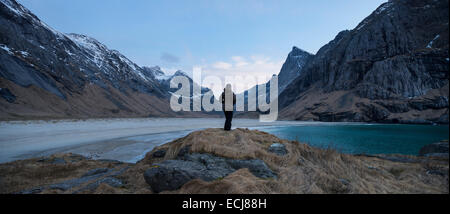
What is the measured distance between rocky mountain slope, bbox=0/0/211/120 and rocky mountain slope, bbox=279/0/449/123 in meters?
95.7

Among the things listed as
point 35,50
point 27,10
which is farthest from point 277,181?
point 27,10

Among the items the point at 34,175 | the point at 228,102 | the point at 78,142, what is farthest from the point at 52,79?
the point at 228,102

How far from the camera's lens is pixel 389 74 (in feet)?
261

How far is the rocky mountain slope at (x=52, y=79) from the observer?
2714 inches

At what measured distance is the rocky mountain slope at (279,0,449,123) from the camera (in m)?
68.0

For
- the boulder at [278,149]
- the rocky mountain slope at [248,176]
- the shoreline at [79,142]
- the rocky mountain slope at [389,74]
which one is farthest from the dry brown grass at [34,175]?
the rocky mountain slope at [389,74]

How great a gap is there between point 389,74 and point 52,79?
13929 cm

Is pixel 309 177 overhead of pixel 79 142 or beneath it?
overhead

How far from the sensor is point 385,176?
5379mm

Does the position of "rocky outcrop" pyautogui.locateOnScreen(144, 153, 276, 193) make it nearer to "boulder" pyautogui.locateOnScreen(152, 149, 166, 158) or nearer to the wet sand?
"boulder" pyautogui.locateOnScreen(152, 149, 166, 158)

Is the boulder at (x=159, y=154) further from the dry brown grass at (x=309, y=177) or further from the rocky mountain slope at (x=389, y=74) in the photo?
the rocky mountain slope at (x=389, y=74)

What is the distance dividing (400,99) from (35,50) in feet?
499

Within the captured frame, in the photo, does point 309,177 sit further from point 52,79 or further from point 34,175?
point 52,79
